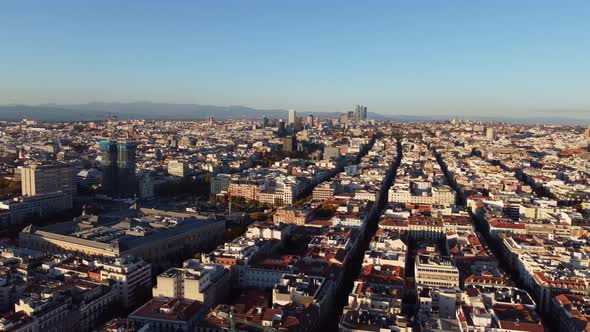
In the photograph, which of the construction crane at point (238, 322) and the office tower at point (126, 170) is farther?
the office tower at point (126, 170)

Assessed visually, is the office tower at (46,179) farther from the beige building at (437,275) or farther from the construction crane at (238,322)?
the beige building at (437,275)

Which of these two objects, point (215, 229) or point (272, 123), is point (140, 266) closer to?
point (215, 229)

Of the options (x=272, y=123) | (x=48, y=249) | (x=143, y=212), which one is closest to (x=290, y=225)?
(x=143, y=212)

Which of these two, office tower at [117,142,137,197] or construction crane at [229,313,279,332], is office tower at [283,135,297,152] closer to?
office tower at [117,142,137,197]

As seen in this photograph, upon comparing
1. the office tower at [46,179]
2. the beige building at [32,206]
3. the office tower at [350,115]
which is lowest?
the beige building at [32,206]

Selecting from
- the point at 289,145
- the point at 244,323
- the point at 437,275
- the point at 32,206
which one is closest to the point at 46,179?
the point at 32,206

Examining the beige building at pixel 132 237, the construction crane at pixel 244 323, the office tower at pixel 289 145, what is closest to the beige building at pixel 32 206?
the beige building at pixel 132 237

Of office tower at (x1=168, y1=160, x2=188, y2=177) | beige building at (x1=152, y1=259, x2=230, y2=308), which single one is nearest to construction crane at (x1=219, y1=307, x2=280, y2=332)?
beige building at (x1=152, y1=259, x2=230, y2=308)
